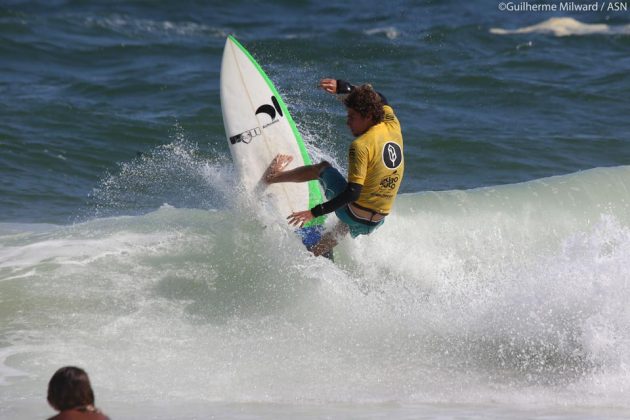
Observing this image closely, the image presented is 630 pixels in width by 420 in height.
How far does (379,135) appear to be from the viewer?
6621mm

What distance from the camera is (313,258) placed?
7.38 meters

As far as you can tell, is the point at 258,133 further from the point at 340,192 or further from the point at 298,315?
the point at 298,315

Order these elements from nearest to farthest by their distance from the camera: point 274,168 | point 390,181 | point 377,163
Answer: point 377,163, point 390,181, point 274,168

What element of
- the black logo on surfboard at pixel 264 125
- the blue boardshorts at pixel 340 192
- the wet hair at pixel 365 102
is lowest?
the blue boardshorts at pixel 340 192

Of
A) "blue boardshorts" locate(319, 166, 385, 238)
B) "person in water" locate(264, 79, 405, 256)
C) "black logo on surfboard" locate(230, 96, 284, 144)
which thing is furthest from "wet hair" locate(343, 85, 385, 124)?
"black logo on surfboard" locate(230, 96, 284, 144)

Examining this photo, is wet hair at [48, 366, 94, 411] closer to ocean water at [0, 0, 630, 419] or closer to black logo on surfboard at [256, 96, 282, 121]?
ocean water at [0, 0, 630, 419]

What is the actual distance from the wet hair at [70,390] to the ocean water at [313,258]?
1743 mm

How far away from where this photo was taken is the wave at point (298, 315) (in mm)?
5992

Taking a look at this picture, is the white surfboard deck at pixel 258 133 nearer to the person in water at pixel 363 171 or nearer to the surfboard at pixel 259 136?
the surfboard at pixel 259 136

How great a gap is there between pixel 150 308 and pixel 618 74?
485 inches

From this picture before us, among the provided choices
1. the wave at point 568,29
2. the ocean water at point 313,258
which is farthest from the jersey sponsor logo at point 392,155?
the wave at point 568,29

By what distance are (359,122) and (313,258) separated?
4.24 ft

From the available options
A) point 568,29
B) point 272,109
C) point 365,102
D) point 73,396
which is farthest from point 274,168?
point 568,29

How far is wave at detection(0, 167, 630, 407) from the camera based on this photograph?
5992 mm
